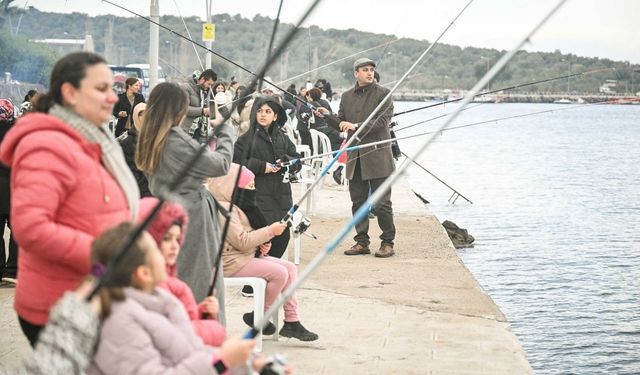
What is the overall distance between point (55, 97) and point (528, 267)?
Answer: 12.7m

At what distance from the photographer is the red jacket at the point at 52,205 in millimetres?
4062

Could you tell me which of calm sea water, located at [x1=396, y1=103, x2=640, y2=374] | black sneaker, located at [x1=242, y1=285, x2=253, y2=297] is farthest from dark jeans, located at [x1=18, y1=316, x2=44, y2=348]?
calm sea water, located at [x1=396, y1=103, x2=640, y2=374]

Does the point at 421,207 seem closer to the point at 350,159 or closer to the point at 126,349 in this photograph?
the point at 350,159

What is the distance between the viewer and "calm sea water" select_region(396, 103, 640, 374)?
1128cm

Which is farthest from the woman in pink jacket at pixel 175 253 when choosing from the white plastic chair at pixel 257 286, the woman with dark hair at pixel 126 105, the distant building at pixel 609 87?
the woman with dark hair at pixel 126 105

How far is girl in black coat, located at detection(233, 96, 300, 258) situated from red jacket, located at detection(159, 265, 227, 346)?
14.7 feet

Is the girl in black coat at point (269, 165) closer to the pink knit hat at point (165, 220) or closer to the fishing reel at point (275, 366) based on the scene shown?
the pink knit hat at point (165, 220)

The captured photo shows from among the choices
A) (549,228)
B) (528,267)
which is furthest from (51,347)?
(549,228)

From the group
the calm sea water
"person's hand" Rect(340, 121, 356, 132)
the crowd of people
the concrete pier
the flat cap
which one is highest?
the flat cap

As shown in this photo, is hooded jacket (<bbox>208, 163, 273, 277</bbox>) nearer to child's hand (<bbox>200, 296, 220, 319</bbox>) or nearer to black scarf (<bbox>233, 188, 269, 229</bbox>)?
black scarf (<bbox>233, 188, 269, 229</bbox>)

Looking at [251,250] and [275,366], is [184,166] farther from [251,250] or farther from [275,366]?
[251,250]

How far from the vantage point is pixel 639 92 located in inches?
442

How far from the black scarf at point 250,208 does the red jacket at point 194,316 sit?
118 inches

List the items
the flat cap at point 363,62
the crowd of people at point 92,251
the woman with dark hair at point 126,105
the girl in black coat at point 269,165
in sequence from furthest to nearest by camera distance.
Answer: the woman with dark hair at point 126,105 → the flat cap at point 363,62 → the girl in black coat at point 269,165 → the crowd of people at point 92,251
